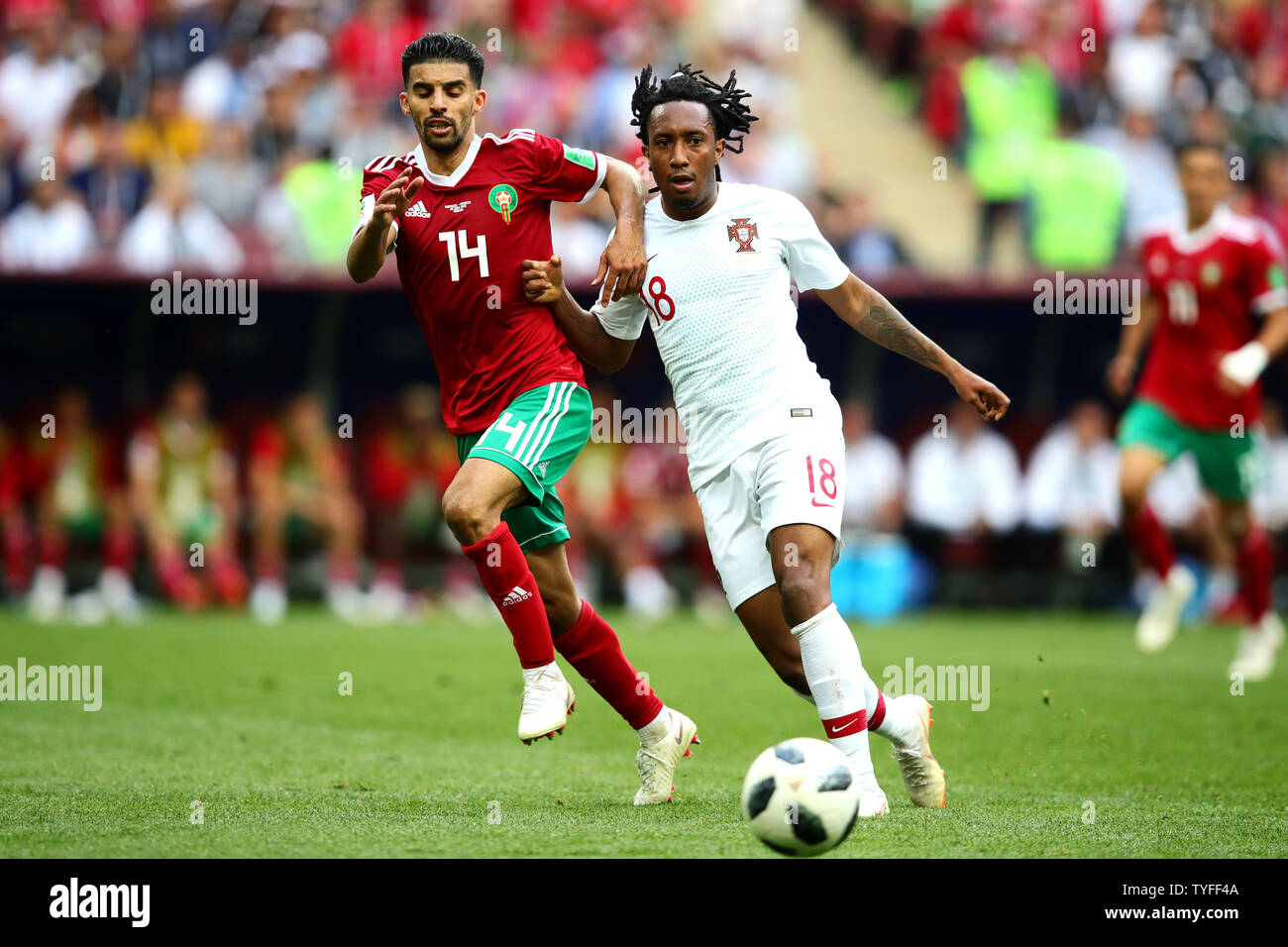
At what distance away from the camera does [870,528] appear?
15312mm

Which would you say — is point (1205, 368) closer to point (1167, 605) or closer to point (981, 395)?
point (1167, 605)

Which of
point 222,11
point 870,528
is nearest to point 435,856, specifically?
point 870,528

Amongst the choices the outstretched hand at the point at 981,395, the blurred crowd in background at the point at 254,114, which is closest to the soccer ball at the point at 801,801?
the outstretched hand at the point at 981,395

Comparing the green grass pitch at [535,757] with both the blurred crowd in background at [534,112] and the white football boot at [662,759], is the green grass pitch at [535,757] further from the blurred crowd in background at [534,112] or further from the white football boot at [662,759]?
the blurred crowd in background at [534,112]

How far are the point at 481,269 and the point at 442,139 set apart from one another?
1.63 ft

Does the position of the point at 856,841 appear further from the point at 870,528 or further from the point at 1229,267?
the point at 870,528

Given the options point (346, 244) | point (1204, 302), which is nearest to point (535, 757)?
point (1204, 302)

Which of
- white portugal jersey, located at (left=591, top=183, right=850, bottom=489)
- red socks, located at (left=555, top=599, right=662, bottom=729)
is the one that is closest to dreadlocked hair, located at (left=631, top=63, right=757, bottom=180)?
white portugal jersey, located at (left=591, top=183, right=850, bottom=489)

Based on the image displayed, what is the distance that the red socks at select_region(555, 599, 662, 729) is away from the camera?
5.99 meters

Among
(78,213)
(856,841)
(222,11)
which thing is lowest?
(856,841)

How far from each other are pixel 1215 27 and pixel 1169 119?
2083mm

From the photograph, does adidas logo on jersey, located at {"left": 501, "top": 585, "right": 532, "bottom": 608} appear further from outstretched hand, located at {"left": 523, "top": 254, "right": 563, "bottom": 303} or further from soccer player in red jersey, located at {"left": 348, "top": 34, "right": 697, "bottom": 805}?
outstretched hand, located at {"left": 523, "top": 254, "right": 563, "bottom": 303}

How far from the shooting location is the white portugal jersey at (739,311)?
18.1ft

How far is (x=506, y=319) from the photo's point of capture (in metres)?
6.07
